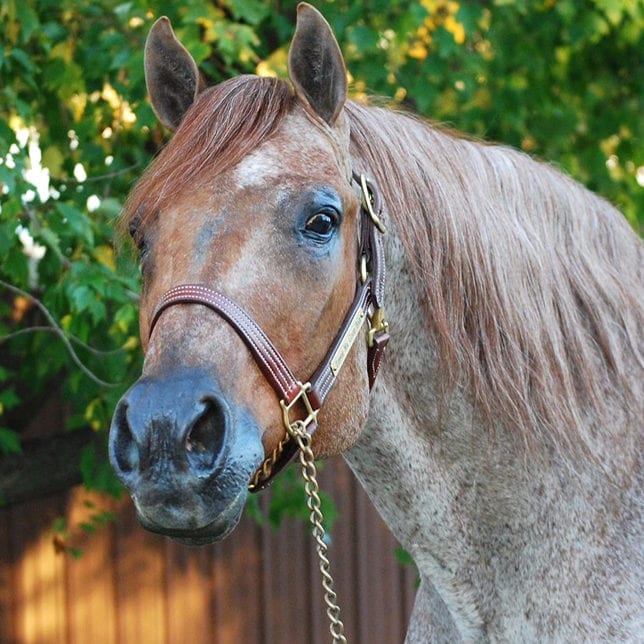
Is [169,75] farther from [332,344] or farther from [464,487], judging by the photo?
[464,487]

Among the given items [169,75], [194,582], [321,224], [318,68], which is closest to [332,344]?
[321,224]

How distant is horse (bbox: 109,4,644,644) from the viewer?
201 cm

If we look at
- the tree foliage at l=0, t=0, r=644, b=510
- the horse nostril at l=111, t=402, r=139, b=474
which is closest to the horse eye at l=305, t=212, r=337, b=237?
the horse nostril at l=111, t=402, r=139, b=474

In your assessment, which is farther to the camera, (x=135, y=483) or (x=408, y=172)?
(x=408, y=172)

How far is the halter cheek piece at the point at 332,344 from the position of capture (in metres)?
1.92

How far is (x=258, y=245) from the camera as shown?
1.99 meters

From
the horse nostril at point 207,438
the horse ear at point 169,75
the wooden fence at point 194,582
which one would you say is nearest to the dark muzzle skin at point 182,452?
the horse nostril at point 207,438

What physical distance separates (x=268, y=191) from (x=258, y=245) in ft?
0.40

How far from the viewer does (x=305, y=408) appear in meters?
Answer: 2.06

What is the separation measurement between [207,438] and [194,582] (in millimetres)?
3957

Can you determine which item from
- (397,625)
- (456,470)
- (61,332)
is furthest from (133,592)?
(456,470)

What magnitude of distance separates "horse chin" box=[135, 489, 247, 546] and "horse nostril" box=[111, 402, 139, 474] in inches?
3.0

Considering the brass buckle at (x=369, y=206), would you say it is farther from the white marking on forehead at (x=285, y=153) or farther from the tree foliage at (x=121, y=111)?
the tree foliage at (x=121, y=111)

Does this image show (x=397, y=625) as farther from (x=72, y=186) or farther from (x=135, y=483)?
(x=135, y=483)
